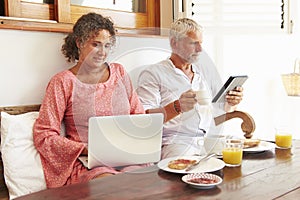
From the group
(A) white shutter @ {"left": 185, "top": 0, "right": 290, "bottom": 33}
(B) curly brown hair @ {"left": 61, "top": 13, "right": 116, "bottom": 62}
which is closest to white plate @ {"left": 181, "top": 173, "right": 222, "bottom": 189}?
(B) curly brown hair @ {"left": 61, "top": 13, "right": 116, "bottom": 62}

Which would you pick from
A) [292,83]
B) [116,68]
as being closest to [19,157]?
[116,68]

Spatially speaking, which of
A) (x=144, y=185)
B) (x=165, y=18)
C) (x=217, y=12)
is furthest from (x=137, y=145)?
(x=217, y=12)

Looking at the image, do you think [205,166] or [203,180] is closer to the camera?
[203,180]

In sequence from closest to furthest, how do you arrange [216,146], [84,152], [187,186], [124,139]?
[187,186] < [124,139] < [216,146] < [84,152]

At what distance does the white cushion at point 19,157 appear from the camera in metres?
1.79

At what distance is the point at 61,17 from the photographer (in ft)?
7.50

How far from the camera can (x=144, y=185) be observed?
1.33m

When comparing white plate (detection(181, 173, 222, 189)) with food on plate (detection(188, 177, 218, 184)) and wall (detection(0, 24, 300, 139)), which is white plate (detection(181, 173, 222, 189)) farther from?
wall (detection(0, 24, 300, 139))

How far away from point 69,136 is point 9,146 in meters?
0.31

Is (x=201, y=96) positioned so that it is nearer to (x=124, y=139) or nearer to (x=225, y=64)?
(x=124, y=139)

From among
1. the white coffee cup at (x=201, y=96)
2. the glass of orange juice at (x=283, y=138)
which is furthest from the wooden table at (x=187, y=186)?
the white coffee cup at (x=201, y=96)

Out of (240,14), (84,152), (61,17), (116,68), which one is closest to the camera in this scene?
(84,152)

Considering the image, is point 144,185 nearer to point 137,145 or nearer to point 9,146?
point 137,145

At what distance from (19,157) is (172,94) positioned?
0.97 metres
